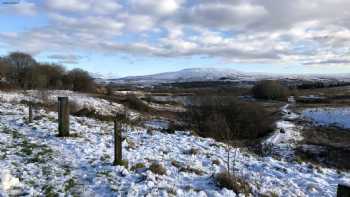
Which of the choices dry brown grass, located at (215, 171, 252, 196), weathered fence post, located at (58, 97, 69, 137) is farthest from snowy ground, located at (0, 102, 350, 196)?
weathered fence post, located at (58, 97, 69, 137)

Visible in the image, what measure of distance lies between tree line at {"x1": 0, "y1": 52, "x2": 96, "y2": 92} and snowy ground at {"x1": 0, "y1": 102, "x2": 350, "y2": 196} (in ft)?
115

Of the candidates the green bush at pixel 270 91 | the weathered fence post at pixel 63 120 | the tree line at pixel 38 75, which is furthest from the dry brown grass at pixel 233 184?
the green bush at pixel 270 91

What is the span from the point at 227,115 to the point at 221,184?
61.7 ft

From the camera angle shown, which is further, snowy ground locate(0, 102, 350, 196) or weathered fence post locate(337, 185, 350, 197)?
snowy ground locate(0, 102, 350, 196)

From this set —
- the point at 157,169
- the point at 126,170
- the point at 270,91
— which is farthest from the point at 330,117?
the point at 270,91

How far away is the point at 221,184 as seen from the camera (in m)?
6.65

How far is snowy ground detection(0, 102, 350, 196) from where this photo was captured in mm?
6102

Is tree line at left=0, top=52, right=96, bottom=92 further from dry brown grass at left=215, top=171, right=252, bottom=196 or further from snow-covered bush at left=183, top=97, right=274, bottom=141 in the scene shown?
dry brown grass at left=215, top=171, right=252, bottom=196

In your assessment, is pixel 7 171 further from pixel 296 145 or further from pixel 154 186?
pixel 296 145

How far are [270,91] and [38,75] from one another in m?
51.1

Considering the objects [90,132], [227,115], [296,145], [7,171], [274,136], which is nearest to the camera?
[7,171]

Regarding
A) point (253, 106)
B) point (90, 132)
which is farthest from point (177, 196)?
point (253, 106)

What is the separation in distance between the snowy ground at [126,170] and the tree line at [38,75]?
35.2 metres

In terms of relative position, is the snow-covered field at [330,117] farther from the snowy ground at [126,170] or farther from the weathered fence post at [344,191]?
the weathered fence post at [344,191]
